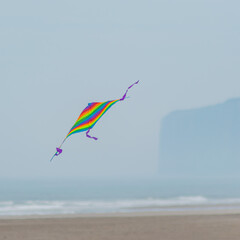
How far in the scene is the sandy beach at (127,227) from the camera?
51.1 ft

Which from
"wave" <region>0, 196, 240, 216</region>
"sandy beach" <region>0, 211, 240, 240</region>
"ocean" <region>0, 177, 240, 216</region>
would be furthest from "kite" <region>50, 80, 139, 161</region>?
"wave" <region>0, 196, 240, 216</region>

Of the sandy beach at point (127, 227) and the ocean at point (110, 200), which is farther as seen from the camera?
the ocean at point (110, 200)

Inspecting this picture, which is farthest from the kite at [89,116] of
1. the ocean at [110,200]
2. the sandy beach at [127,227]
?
the ocean at [110,200]

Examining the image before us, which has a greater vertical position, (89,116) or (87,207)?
(89,116)

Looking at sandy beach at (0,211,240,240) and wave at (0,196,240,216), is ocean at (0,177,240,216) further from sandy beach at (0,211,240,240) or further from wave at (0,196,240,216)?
sandy beach at (0,211,240,240)

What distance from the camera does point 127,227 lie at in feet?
56.5

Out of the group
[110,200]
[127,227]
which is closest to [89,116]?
[127,227]

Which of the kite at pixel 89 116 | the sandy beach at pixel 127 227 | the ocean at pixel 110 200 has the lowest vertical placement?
the ocean at pixel 110 200

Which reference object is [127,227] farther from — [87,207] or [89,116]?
[87,207]

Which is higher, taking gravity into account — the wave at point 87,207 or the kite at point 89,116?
the kite at point 89,116

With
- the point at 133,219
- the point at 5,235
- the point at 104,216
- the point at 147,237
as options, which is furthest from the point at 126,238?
the point at 104,216

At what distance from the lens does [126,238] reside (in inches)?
599

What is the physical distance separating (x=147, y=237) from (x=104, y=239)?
3.16 ft

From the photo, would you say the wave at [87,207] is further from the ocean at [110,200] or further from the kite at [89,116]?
the kite at [89,116]
